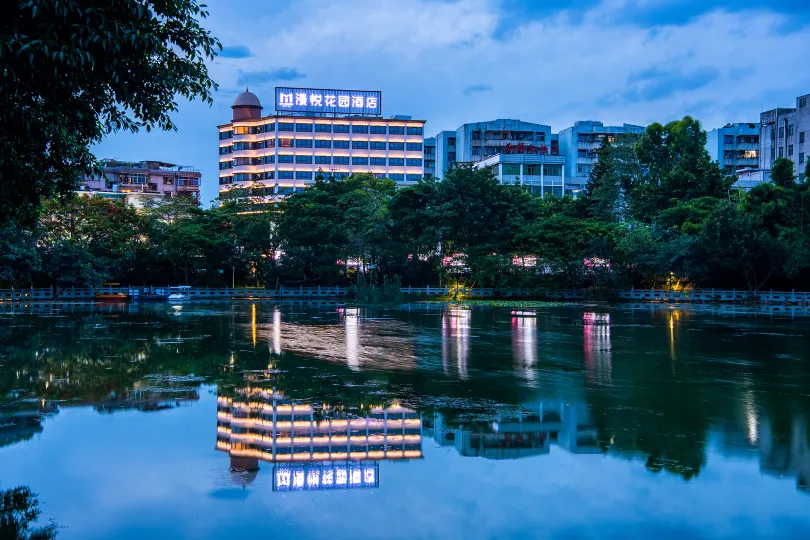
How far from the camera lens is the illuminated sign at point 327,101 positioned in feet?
405

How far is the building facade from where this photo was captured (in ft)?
393

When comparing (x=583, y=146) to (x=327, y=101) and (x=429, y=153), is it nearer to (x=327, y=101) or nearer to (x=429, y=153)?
(x=429, y=153)

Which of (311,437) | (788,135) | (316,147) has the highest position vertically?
(316,147)

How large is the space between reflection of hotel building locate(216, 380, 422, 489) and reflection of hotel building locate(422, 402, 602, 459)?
0.60 m

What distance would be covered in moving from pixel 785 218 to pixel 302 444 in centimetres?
6797

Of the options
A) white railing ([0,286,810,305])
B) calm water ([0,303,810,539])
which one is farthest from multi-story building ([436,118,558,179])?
calm water ([0,303,810,539])

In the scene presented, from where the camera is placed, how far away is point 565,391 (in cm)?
1884

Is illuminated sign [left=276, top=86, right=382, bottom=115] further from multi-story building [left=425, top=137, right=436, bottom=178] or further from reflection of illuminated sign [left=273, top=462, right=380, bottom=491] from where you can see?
reflection of illuminated sign [left=273, top=462, right=380, bottom=491]

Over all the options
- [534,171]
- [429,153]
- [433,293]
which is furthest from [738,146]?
[433,293]

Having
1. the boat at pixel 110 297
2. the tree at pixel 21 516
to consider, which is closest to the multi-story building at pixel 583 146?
the boat at pixel 110 297

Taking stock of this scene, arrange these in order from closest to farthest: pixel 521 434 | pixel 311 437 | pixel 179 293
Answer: pixel 311 437
pixel 521 434
pixel 179 293

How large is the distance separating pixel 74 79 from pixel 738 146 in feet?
461

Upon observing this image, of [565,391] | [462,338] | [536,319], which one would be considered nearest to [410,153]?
[536,319]

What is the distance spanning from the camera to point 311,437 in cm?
1389
